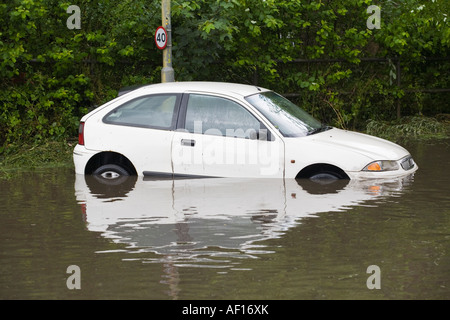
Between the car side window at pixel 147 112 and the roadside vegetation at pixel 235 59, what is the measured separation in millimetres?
2772

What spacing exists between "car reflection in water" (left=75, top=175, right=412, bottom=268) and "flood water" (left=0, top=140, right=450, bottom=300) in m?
0.01

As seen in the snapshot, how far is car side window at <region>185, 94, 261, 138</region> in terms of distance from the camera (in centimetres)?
1039

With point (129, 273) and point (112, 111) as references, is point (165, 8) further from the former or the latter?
point (129, 273)

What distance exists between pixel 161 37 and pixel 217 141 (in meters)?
4.32

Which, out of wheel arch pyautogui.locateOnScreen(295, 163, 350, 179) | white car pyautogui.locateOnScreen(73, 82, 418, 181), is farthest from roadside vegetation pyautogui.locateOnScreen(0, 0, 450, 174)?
wheel arch pyautogui.locateOnScreen(295, 163, 350, 179)

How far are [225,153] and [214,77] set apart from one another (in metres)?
6.65

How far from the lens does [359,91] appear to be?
1753 centimetres

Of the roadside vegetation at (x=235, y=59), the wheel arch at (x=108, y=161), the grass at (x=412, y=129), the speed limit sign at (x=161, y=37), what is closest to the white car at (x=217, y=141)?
the wheel arch at (x=108, y=161)

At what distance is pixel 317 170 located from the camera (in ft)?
33.7

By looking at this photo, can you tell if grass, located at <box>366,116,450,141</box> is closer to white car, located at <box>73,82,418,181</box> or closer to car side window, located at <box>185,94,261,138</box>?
white car, located at <box>73,82,418,181</box>
